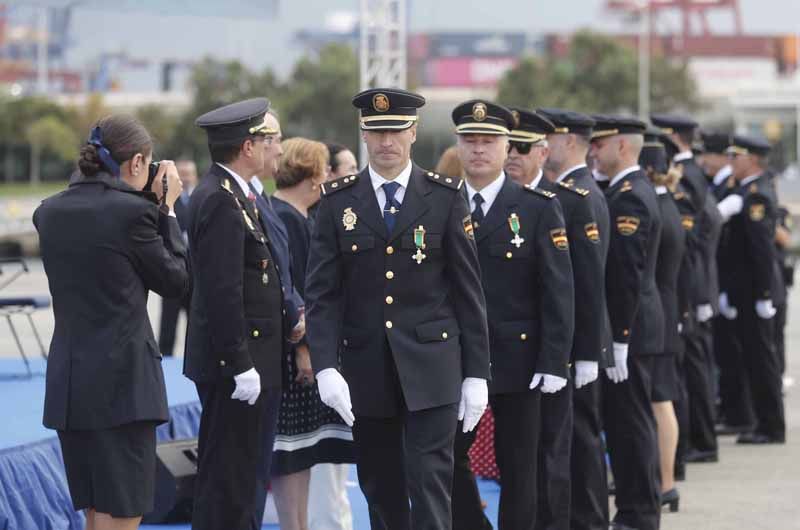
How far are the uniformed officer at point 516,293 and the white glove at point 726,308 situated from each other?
16.1ft

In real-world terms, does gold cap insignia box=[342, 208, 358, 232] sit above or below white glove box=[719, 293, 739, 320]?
above

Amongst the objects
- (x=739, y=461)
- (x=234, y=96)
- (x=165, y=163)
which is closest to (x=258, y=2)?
(x=739, y=461)

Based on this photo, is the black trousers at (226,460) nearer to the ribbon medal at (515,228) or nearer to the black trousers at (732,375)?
the ribbon medal at (515,228)

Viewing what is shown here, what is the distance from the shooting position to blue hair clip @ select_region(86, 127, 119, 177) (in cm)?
492

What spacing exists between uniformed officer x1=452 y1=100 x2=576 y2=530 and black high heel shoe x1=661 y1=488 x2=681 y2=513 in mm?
1889

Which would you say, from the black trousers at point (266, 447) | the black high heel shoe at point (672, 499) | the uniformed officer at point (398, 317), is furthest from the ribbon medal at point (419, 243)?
the black high heel shoe at point (672, 499)

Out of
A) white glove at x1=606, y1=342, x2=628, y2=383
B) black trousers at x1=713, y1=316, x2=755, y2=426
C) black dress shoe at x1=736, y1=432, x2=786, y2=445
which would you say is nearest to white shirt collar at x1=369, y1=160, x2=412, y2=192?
white glove at x1=606, y1=342, x2=628, y2=383

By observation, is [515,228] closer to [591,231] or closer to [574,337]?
[591,231]

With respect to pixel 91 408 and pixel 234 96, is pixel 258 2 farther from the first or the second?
pixel 234 96

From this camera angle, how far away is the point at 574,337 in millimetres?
6328

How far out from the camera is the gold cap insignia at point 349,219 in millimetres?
5289

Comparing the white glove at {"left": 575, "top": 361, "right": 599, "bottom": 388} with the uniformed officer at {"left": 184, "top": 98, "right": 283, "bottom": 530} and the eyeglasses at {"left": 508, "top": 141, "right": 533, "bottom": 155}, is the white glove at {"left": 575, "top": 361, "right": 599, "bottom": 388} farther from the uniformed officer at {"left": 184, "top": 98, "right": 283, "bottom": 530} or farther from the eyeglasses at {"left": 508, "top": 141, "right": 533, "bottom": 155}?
the uniformed officer at {"left": 184, "top": 98, "right": 283, "bottom": 530}

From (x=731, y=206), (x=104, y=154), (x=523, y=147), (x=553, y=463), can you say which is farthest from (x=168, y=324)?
(x=104, y=154)

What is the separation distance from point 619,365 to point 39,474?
2.68 m
